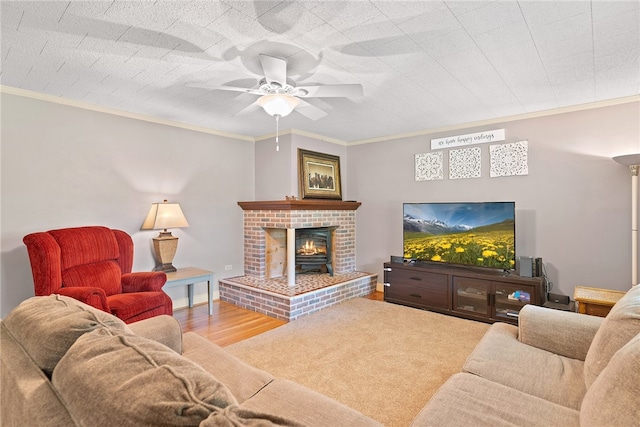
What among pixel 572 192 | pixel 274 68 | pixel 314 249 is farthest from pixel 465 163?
pixel 274 68

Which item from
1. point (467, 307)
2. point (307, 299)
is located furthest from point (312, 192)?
point (467, 307)

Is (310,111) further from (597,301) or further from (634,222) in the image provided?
(634,222)

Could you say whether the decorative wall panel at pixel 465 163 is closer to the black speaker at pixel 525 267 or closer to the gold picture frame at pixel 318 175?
the black speaker at pixel 525 267

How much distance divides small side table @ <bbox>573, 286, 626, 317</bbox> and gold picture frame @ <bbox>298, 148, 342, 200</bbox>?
323cm

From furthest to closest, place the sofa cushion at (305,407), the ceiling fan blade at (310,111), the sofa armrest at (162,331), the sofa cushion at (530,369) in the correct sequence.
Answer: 1. the ceiling fan blade at (310,111)
2. the sofa armrest at (162,331)
3. the sofa cushion at (530,369)
4. the sofa cushion at (305,407)

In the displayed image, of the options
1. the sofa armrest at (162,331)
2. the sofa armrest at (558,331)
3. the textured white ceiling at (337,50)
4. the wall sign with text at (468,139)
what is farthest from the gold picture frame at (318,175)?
the sofa armrest at (558,331)

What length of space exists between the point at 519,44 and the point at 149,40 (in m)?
2.43

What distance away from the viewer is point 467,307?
3.77m

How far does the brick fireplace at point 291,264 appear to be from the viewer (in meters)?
3.95

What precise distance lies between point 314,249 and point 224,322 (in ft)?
5.90

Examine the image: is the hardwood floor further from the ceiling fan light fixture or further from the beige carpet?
the ceiling fan light fixture

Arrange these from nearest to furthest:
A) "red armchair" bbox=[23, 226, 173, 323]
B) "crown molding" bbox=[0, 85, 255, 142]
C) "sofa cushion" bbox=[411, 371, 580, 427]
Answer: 1. "sofa cushion" bbox=[411, 371, 580, 427]
2. "red armchair" bbox=[23, 226, 173, 323]
3. "crown molding" bbox=[0, 85, 255, 142]

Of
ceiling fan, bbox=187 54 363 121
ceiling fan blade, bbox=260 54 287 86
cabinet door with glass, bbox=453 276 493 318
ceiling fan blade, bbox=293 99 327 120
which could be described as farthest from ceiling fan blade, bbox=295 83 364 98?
cabinet door with glass, bbox=453 276 493 318

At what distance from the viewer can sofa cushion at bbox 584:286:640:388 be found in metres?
1.34
